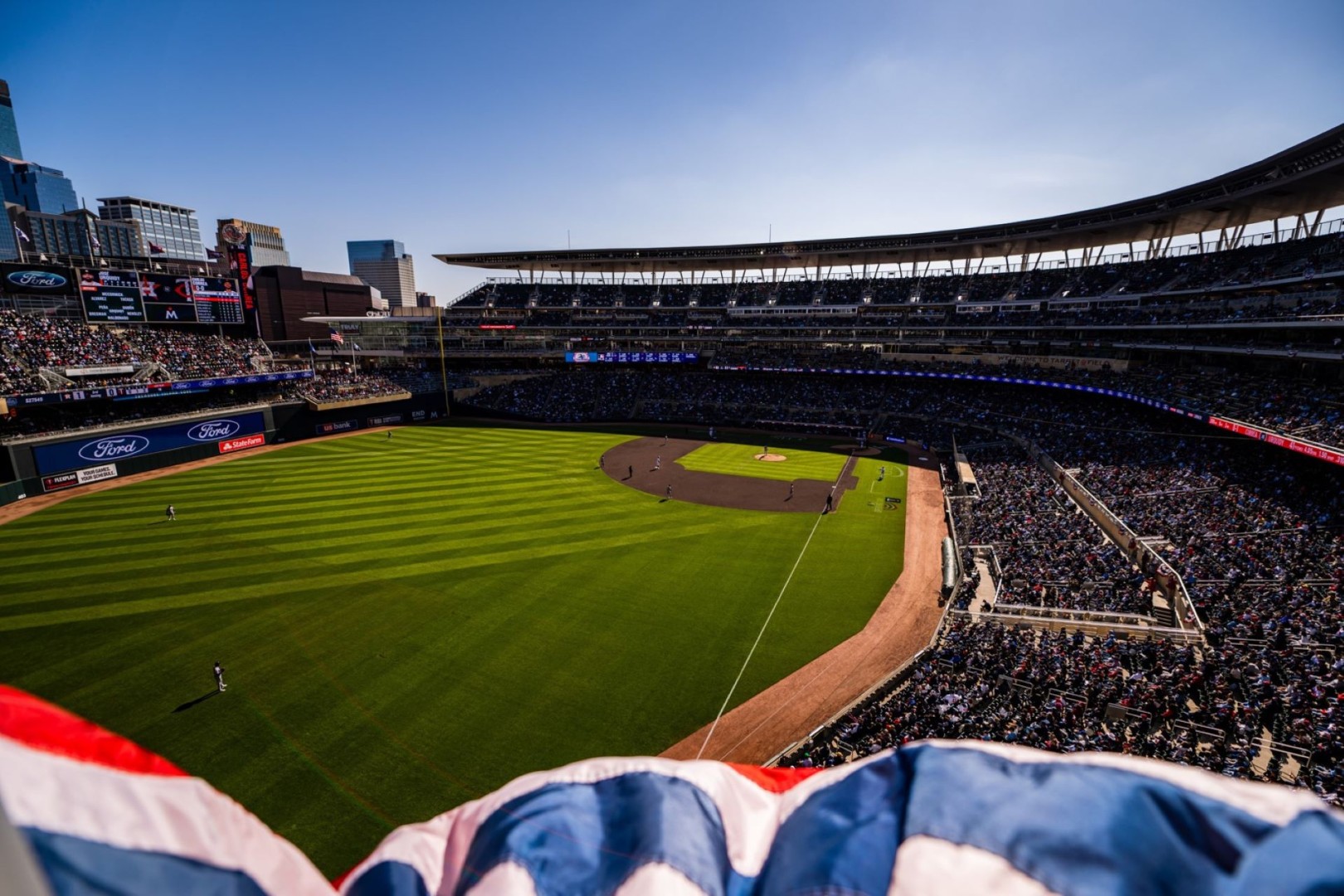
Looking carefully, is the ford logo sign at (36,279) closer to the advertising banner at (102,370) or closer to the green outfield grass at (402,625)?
the advertising banner at (102,370)

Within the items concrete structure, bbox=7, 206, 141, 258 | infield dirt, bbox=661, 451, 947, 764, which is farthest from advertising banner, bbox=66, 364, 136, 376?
concrete structure, bbox=7, 206, 141, 258

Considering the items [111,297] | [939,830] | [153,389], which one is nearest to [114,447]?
[153,389]

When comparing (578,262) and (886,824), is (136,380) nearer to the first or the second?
(578,262)

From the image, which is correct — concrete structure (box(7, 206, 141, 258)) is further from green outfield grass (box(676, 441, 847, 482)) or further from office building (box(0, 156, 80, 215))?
green outfield grass (box(676, 441, 847, 482))

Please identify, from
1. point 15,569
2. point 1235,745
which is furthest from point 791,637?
point 15,569

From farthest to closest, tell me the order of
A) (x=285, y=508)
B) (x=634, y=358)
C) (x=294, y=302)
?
(x=294, y=302) → (x=634, y=358) → (x=285, y=508)

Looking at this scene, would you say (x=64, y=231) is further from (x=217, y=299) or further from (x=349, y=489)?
(x=349, y=489)
